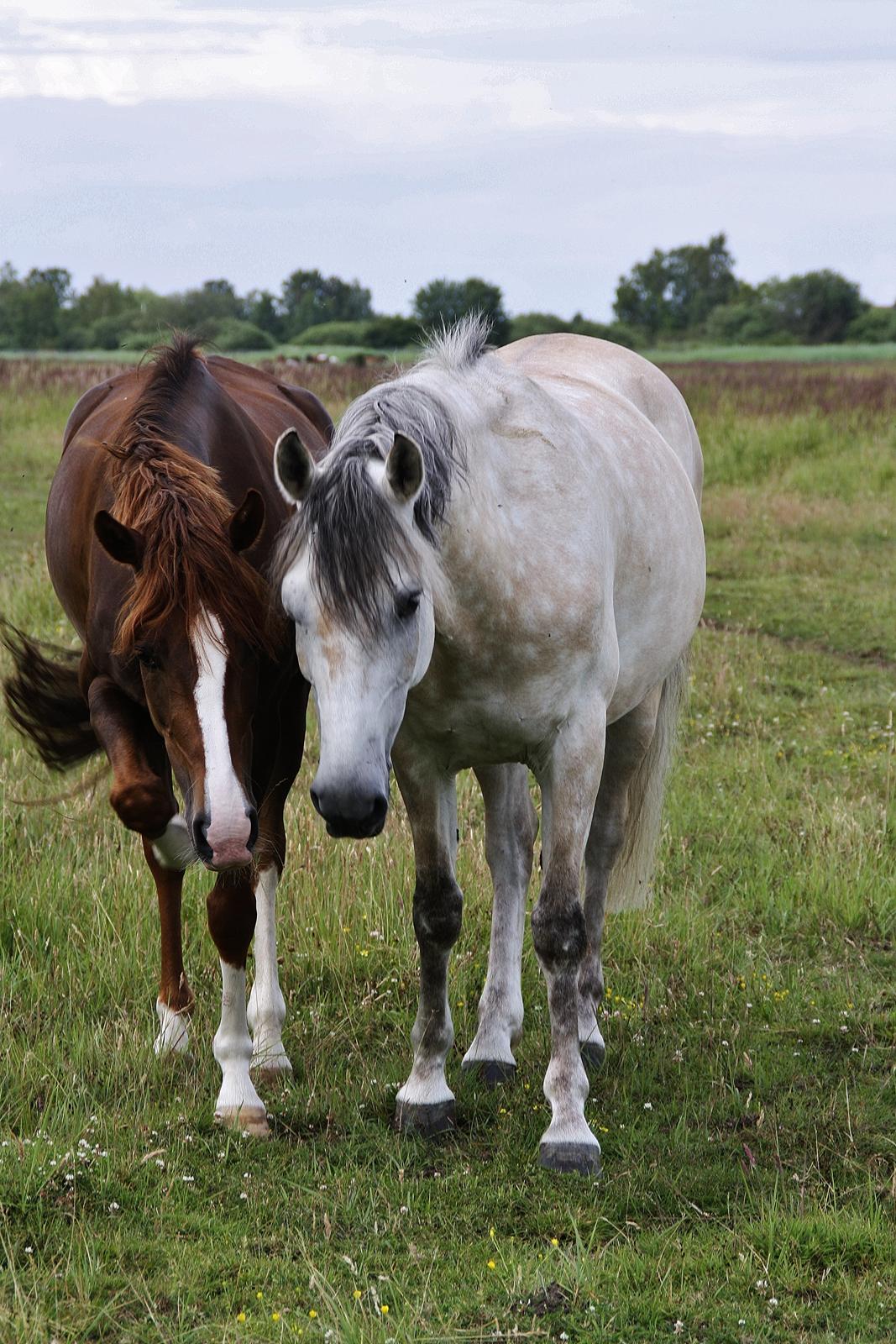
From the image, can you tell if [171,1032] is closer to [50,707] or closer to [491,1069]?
[491,1069]

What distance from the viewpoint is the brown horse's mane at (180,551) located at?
3199mm

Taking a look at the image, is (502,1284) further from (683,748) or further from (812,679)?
(812,679)

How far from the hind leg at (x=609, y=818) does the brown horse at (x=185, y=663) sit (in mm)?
1052

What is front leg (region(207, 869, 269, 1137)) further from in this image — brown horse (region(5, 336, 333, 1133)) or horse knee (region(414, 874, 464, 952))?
horse knee (region(414, 874, 464, 952))

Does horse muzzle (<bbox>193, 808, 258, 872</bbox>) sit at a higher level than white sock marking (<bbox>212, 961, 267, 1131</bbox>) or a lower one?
higher

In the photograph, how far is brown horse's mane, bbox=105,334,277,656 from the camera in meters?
3.20

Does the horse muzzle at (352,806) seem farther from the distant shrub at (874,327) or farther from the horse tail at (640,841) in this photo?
the distant shrub at (874,327)

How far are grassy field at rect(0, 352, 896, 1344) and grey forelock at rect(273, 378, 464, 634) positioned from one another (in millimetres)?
1473

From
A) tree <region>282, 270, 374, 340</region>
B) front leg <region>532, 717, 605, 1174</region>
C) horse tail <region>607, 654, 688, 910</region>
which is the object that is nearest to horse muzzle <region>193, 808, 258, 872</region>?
front leg <region>532, 717, 605, 1174</region>

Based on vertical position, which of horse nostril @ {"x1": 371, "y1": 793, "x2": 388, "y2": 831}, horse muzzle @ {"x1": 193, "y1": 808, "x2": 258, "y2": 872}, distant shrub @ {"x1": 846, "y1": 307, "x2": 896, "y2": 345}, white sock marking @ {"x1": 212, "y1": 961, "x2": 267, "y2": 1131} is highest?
distant shrub @ {"x1": 846, "y1": 307, "x2": 896, "y2": 345}

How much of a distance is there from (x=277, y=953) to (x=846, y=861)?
2274 millimetres

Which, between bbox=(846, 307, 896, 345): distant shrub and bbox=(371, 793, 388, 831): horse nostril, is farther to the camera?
bbox=(846, 307, 896, 345): distant shrub

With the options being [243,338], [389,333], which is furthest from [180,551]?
[389,333]

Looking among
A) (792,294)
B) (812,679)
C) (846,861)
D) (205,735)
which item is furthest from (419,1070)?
(792,294)
